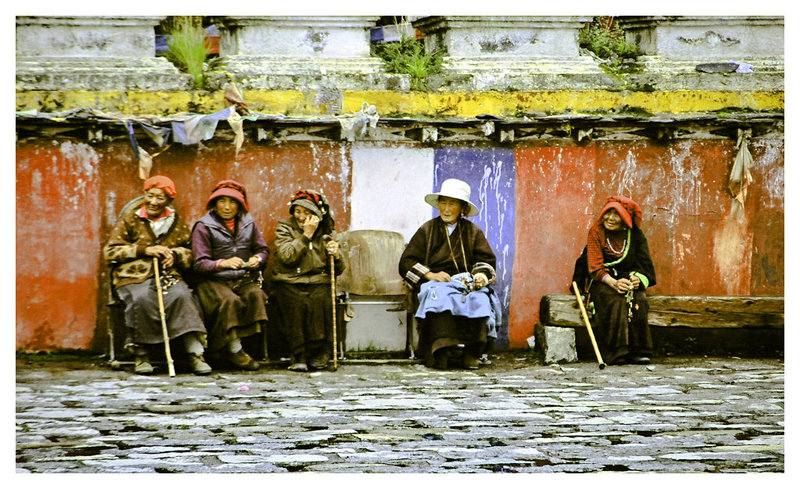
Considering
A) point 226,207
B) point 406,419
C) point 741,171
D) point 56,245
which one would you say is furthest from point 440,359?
point 56,245

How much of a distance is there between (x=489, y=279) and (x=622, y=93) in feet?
6.68

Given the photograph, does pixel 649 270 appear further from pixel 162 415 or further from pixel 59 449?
pixel 59 449

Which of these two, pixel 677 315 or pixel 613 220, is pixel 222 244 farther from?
pixel 677 315

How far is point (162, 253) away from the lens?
23.5ft

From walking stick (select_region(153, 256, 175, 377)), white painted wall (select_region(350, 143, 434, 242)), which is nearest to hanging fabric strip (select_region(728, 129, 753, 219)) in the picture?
white painted wall (select_region(350, 143, 434, 242))

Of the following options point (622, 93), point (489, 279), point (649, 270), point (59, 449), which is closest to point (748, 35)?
point (622, 93)

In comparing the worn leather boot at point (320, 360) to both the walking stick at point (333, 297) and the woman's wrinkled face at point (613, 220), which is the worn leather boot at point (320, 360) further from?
the woman's wrinkled face at point (613, 220)

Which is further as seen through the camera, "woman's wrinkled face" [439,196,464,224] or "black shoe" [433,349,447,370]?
"woman's wrinkled face" [439,196,464,224]

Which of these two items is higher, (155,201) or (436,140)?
(436,140)

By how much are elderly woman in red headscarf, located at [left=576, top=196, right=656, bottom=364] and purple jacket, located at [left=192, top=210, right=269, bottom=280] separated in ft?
8.51

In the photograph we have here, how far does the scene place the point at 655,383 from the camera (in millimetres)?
6734

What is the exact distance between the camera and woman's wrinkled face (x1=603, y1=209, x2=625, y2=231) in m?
7.54

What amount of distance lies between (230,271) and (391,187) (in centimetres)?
152

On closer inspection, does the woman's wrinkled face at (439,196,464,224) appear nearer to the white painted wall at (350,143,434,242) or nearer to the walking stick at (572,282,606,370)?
the white painted wall at (350,143,434,242)
